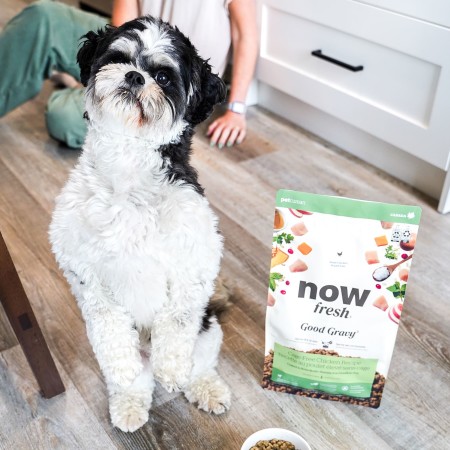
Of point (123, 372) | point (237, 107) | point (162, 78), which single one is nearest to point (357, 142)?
point (237, 107)

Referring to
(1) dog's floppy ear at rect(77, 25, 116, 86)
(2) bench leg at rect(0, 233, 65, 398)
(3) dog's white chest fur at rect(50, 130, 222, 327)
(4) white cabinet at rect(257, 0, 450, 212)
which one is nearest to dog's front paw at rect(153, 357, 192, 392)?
(3) dog's white chest fur at rect(50, 130, 222, 327)

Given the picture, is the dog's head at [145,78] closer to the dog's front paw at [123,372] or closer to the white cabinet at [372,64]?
the dog's front paw at [123,372]

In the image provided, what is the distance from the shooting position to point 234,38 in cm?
207

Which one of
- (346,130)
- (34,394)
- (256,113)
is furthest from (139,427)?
(256,113)

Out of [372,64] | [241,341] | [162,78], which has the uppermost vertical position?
[162,78]

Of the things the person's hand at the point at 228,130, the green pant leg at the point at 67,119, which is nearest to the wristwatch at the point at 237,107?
the person's hand at the point at 228,130

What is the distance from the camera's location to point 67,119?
2.06 metres

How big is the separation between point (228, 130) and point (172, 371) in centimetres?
131

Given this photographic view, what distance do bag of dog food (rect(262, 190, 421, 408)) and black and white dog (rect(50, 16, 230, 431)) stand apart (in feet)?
0.53

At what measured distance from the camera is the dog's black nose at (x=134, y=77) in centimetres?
94

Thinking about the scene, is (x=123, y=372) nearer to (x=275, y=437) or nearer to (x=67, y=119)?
(x=275, y=437)

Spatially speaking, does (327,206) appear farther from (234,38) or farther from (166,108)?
(234,38)

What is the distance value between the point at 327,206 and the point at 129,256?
372 mm

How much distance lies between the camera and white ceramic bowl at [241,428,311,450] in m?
1.02
